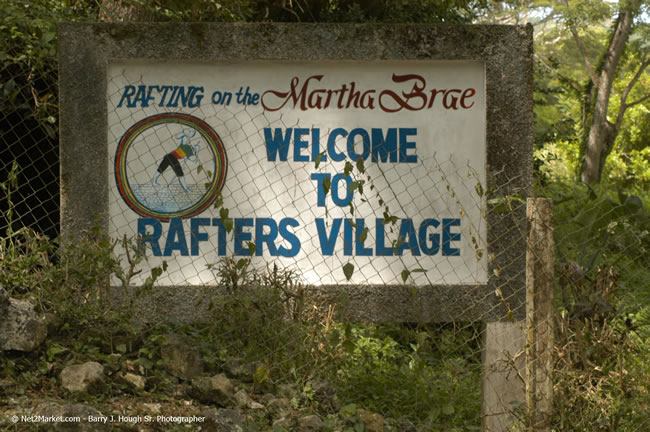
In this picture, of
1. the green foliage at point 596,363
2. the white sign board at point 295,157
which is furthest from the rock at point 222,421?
the green foliage at point 596,363

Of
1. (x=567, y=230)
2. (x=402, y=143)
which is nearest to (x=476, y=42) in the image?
(x=402, y=143)

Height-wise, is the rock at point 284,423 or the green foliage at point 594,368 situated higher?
the green foliage at point 594,368

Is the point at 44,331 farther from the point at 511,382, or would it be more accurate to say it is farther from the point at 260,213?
the point at 511,382

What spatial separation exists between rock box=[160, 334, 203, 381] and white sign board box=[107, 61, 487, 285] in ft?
1.86

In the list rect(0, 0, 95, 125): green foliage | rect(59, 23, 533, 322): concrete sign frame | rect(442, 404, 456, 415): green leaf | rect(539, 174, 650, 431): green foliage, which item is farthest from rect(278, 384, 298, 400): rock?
rect(0, 0, 95, 125): green foliage

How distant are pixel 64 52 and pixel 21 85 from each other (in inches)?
29.8

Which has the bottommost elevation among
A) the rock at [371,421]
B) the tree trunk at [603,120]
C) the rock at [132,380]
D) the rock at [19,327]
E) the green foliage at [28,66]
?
the rock at [371,421]

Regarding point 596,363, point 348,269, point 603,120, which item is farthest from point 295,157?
point 603,120

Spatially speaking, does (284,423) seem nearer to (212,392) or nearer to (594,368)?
(212,392)

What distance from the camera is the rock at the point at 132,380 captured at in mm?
3676

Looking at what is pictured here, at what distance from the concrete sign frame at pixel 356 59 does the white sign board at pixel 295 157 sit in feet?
0.26

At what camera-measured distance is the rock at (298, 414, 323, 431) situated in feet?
11.8

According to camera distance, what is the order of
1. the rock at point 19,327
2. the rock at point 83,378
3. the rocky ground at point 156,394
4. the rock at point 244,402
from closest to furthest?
1. the rocky ground at point 156,394
2. the rock at point 83,378
3. the rock at point 19,327
4. the rock at point 244,402

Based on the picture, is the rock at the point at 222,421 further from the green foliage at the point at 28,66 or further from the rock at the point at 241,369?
the green foliage at the point at 28,66
